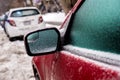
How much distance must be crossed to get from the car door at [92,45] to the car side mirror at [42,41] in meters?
0.10

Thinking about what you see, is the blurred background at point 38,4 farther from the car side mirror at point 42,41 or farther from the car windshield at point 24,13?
the car side mirror at point 42,41

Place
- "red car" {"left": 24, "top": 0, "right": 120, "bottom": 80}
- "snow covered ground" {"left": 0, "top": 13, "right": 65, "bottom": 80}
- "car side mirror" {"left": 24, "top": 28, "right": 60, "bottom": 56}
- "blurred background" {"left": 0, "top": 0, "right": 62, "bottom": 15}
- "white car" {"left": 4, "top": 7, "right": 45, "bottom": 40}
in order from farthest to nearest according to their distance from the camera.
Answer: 1. "blurred background" {"left": 0, "top": 0, "right": 62, "bottom": 15}
2. "white car" {"left": 4, "top": 7, "right": 45, "bottom": 40}
3. "snow covered ground" {"left": 0, "top": 13, "right": 65, "bottom": 80}
4. "car side mirror" {"left": 24, "top": 28, "right": 60, "bottom": 56}
5. "red car" {"left": 24, "top": 0, "right": 120, "bottom": 80}

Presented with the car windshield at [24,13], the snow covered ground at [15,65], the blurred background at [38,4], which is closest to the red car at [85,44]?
the snow covered ground at [15,65]

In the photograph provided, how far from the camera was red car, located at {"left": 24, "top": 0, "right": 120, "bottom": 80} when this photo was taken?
214cm

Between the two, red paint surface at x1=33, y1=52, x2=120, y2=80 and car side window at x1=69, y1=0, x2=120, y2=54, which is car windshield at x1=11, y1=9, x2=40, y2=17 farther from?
car side window at x1=69, y1=0, x2=120, y2=54

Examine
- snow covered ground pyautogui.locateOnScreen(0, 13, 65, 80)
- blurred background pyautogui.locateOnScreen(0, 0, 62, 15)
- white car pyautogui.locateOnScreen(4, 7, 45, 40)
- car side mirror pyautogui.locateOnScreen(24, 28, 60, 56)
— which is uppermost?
car side mirror pyautogui.locateOnScreen(24, 28, 60, 56)

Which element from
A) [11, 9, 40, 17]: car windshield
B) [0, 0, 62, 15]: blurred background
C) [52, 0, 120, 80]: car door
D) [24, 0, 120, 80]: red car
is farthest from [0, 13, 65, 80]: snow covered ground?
[0, 0, 62, 15]: blurred background

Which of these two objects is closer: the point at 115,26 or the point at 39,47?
the point at 115,26

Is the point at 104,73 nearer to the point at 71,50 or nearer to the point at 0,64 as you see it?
the point at 71,50

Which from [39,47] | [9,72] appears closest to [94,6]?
[39,47]

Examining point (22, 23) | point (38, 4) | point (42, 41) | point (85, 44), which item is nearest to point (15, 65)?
point (42, 41)

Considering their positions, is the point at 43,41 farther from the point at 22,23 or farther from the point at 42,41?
the point at 22,23

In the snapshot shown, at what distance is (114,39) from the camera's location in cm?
218

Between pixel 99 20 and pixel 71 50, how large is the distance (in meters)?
0.47
